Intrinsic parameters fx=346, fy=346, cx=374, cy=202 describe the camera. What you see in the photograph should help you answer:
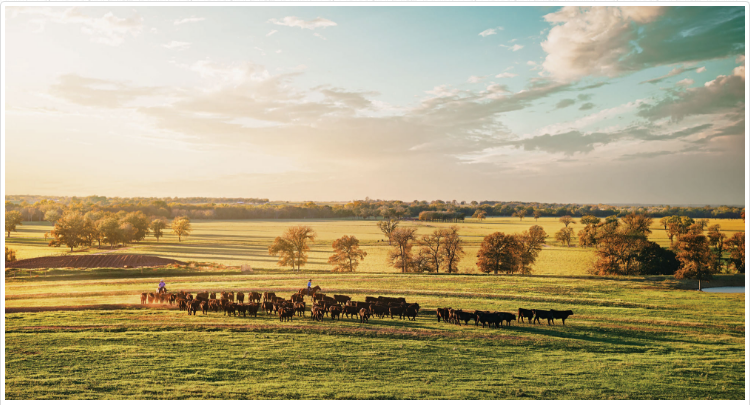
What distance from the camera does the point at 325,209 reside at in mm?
52094

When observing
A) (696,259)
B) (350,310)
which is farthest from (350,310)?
(696,259)

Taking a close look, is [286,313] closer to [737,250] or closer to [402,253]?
[402,253]

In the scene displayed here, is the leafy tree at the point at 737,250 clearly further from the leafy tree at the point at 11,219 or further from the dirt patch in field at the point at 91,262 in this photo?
the leafy tree at the point at 11,219

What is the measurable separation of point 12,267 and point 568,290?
40306mm

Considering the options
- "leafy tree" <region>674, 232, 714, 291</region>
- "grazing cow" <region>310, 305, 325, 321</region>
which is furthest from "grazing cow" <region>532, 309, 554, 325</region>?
"leafy tree" <region>674, 232, 714, 291</region>

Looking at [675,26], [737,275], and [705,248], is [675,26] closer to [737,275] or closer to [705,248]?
[705,248]

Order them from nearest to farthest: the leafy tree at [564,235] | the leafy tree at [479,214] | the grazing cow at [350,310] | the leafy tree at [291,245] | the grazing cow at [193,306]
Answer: the grazing cow at [350,310], the grazing cow at [193,306], the leafy tree at [291,245], the leafy tree at [479,214], the leafy tree at [564,235]

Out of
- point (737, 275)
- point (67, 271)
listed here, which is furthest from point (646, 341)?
point (67, 271)

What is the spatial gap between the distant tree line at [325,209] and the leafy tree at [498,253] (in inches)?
237

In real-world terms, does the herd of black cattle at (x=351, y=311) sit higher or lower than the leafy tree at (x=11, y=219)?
lower

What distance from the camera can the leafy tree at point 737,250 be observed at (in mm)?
31078

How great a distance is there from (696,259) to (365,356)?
1169 inches

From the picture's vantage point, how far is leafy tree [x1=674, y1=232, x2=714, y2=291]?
2664 centimetres

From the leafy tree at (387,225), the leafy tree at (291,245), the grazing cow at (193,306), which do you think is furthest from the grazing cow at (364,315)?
the leafy tree at (387,225)
